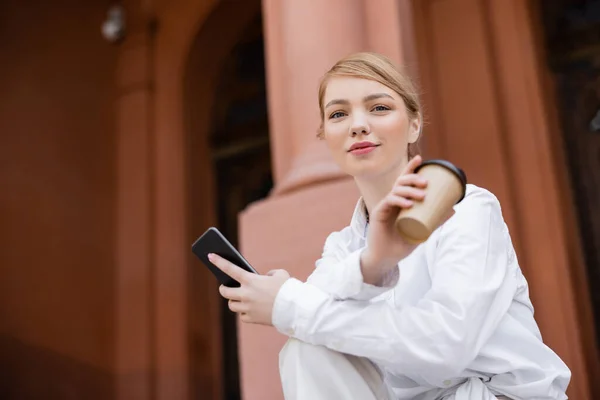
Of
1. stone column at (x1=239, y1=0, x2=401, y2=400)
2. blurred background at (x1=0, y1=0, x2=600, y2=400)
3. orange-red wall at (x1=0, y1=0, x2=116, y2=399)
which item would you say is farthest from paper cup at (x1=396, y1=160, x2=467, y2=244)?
orange-red wall at (x1=0, y1=0, x2=116, y2=399)

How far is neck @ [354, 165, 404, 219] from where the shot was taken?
1.48 m

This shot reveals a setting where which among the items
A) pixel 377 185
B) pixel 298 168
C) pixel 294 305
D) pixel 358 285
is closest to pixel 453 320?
pixel 358 285

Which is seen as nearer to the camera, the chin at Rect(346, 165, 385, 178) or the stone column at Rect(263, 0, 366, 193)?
the chin at Rect(346, 165, 385, 178)

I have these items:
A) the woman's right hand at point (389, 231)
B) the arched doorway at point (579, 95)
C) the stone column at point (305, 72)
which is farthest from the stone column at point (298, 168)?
the arched doorway at point (579, 95)

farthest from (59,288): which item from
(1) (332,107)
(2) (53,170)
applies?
(1) (332,107)

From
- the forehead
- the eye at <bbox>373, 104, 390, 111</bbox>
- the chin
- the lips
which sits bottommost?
the chin

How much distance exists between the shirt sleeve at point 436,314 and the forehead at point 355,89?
0.32m

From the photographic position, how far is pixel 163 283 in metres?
4.44

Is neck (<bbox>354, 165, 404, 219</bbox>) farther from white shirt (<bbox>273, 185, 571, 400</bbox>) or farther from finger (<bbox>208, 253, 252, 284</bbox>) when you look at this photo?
finger (<bbox>208, 253, 252, 284</bbox>)

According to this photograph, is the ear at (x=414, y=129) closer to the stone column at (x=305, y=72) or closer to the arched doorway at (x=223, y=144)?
the stone column at (x=305, y=72)

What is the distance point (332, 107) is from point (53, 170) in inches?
129

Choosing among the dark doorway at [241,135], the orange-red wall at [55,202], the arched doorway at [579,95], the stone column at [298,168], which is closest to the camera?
the stone column at [298,168]

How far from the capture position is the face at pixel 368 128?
4.69 ft

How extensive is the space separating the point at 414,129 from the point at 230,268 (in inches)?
20.1
